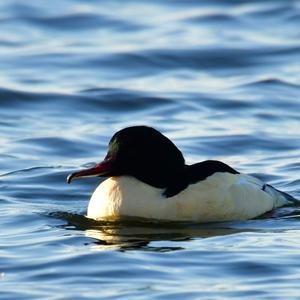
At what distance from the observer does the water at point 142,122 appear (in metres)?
11.5

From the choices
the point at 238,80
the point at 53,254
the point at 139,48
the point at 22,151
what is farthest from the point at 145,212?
the point at 139,48

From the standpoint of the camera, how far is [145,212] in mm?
13523

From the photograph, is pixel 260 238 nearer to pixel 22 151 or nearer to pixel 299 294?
pixel 299 294

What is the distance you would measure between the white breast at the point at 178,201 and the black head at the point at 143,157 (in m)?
0.10

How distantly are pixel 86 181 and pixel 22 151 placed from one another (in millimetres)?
1764

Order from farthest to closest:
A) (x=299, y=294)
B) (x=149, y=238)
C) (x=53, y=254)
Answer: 1. (x=149, y=238)
2. (x=53, y=254)
3. (x=299, y=294)

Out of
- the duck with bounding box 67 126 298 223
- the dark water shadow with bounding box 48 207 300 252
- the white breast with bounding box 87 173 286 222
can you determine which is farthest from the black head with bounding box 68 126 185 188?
the dark water shadow with bounding box 48 207 300 252

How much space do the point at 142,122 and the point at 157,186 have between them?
237 inches

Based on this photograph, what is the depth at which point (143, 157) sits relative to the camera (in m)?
13.7

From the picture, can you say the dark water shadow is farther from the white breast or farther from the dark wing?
the dark wing

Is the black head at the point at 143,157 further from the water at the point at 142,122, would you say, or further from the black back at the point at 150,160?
the water at the point at 142,122

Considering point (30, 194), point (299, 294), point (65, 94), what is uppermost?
point (65, 94)

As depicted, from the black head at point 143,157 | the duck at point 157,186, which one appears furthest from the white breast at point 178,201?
the black head at point 143,157

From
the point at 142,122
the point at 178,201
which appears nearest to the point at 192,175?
the point at 178,201
